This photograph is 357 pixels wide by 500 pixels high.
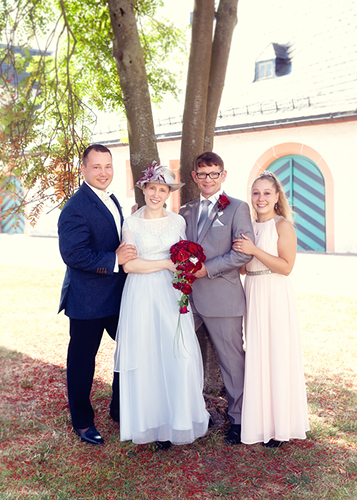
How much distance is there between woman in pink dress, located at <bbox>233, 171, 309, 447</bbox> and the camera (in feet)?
11.0

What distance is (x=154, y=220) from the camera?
11.3ft

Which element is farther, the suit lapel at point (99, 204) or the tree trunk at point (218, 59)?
the tree trunk at point (218, 59)

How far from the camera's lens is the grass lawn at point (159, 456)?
2.93 metres

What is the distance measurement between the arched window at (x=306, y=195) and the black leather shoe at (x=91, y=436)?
37.1 ft

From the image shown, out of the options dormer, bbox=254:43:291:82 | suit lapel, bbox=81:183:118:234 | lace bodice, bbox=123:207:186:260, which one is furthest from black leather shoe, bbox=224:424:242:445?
dormer, bbox=254:43:291:82

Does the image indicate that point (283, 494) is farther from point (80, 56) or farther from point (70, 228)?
point (80, 56)

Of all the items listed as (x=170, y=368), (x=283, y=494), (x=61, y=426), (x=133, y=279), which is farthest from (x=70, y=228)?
(x=283, y=494)

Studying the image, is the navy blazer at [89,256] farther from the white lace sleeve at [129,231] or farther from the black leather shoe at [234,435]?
the black leather shoe at [234,435]

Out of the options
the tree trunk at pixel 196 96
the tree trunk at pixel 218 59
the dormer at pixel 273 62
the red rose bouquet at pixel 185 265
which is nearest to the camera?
the red rose bouquet at pixel 185 265

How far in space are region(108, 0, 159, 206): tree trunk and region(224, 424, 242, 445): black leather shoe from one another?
77.9 inches

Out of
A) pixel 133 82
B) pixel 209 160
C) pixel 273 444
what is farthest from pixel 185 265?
pixel 133 82

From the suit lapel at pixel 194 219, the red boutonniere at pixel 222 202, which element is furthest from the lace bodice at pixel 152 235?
the red boutonniere at pixel 222 202

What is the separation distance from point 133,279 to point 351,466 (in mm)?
1978

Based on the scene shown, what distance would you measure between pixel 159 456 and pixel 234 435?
0.59m
